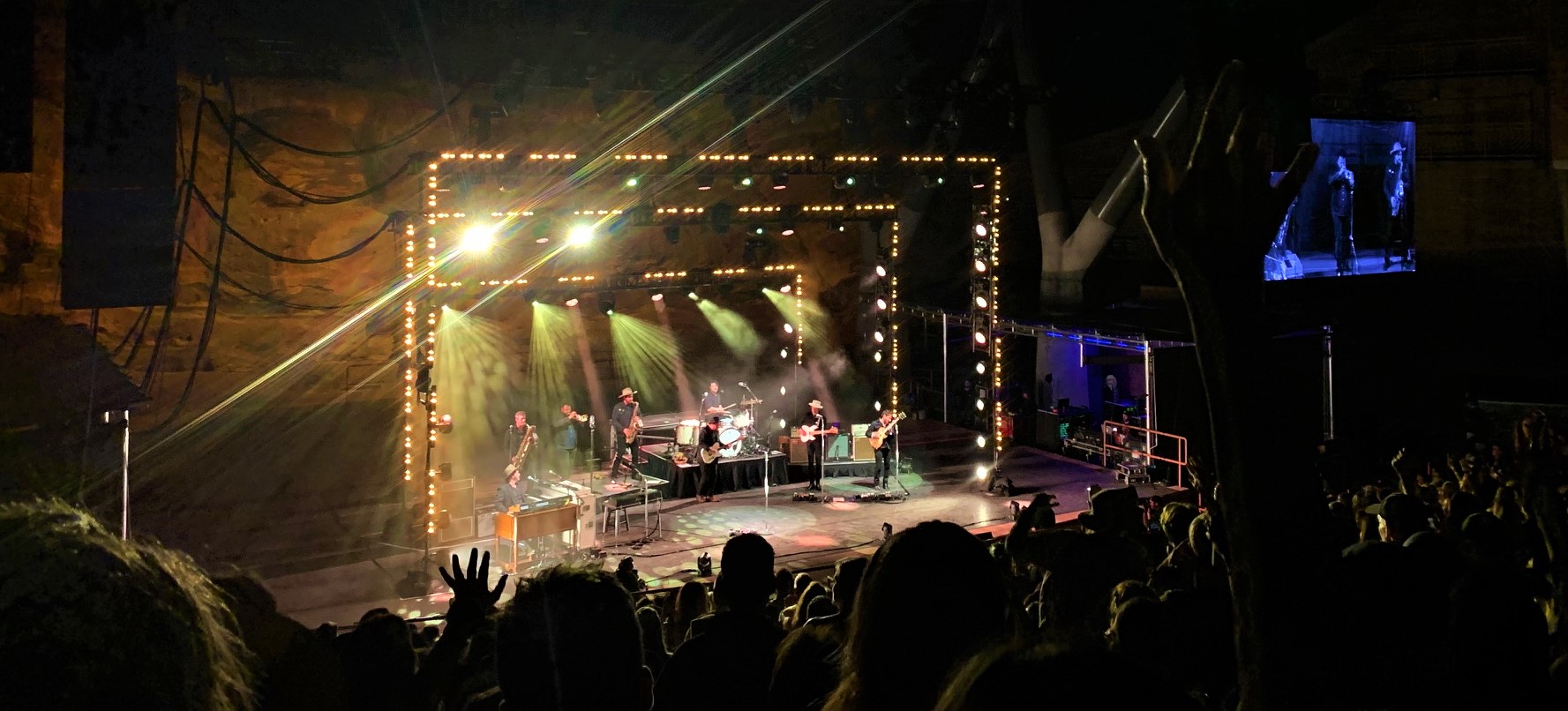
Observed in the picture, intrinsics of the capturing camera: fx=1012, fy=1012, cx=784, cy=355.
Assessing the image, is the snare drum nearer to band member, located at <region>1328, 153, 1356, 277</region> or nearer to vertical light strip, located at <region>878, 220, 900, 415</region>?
vertical light strip, located at <region>878, 220, 900, 415</region>

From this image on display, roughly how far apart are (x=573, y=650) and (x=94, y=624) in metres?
1.19

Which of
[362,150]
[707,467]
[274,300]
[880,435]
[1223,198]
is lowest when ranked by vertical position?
[707,467]

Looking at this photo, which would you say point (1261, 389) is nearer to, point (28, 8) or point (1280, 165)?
point (28, 8)

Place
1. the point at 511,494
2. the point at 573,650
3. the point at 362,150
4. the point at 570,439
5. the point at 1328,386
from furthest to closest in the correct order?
the point at 570,439, the point at 362,150, the point at 1328,386, the point at 511,494, the point at 573,650

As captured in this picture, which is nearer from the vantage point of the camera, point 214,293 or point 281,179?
point 214,293

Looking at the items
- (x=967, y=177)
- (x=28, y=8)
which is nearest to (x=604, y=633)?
(x=28, y=8)

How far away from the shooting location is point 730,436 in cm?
1573

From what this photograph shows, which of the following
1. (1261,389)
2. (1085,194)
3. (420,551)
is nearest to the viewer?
(1261,389)

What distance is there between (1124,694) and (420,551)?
12.9 m

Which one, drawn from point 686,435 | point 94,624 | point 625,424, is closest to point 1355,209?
point 686,435

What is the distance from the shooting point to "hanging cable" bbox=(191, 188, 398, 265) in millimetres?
13703

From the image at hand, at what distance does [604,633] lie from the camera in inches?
89.0

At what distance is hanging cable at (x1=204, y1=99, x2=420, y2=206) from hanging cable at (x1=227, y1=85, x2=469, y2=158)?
0.24 meters

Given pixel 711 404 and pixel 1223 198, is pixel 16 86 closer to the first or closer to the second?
pixel 1223 198
